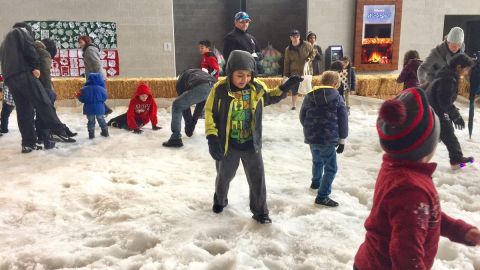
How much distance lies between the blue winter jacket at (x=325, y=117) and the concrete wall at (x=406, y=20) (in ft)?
25.3

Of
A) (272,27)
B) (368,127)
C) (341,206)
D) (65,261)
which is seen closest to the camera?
(65,261)

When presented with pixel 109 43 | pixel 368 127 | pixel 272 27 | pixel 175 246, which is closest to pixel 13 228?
pixel 175 246

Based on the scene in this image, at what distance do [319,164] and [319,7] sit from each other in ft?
25.8

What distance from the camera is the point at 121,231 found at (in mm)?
3477

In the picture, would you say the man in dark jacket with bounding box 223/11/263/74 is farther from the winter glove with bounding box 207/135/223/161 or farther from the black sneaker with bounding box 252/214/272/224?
the black sneaker with bounding box 252/214/272/224

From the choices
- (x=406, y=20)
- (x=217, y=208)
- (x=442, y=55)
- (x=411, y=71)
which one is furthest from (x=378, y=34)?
(x=217, y=208)


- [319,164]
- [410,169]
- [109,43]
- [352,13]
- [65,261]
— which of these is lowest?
[65,261]

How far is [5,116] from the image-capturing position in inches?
271

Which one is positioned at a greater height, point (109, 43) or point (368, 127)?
point (109, 43)

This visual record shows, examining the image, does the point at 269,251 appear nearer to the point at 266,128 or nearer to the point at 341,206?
the point at 341,206

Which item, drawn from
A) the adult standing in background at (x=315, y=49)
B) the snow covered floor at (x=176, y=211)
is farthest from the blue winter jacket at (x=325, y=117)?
the adult standing in background at (x=315, y=49)

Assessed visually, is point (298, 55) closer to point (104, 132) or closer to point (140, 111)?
point (140, 111)

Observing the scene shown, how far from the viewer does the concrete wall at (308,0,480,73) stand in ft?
36.8

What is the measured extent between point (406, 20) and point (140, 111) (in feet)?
25.7
